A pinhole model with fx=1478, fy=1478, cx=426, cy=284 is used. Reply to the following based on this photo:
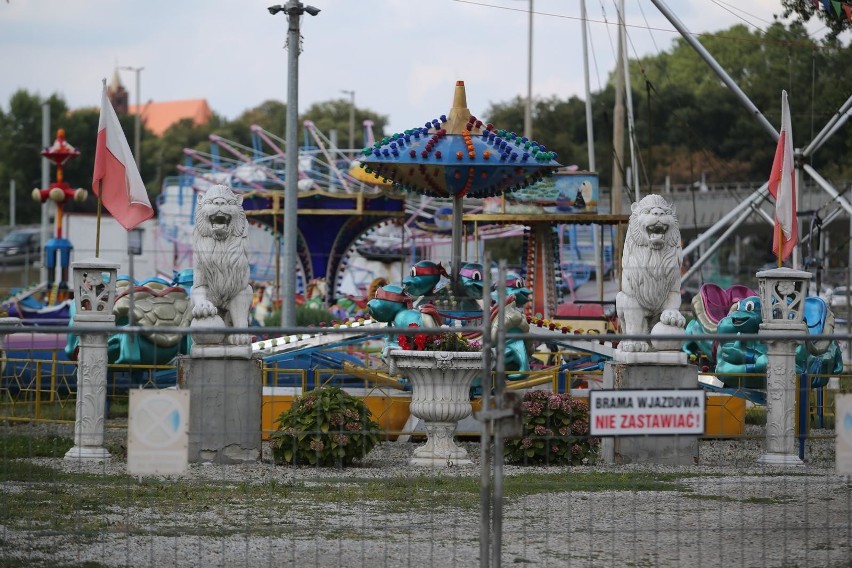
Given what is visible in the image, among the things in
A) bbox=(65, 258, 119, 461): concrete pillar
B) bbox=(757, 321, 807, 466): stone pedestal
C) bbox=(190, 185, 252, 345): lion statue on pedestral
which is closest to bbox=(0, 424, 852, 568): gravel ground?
bbox=(65, 258, 119, 461): concrete pillar

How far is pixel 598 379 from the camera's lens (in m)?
18.7

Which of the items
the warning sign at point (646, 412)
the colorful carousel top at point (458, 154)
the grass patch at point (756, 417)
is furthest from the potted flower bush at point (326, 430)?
the grass patch at point (756, 417)

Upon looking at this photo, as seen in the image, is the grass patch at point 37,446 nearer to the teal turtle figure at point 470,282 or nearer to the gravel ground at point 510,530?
the gravel ground at point 510,530

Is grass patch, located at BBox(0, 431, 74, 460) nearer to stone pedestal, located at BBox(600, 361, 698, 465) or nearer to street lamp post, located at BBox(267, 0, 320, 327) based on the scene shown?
stone pedestal, located at BBox(600, 361, 698, 465)

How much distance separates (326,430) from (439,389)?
4.38ft

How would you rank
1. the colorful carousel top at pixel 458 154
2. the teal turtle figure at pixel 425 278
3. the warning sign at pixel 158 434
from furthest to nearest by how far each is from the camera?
the colorful carousel top at pixel 458 154 < the teal turtle figure at pixel 425 278 < the warning sign at pixel 158 434

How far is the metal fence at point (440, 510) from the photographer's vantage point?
9367 millimetres

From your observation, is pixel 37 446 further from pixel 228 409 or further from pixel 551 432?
pixel 551 432

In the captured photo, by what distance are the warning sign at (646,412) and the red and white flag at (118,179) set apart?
8.30 meters

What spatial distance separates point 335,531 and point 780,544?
3.05m

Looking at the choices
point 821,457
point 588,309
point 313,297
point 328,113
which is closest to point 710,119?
point 328,113

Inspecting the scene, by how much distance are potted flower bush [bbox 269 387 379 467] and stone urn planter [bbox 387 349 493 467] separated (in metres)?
0.64

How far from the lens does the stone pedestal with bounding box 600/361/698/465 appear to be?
14.2 m

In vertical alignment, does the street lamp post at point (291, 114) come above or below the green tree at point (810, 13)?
below
